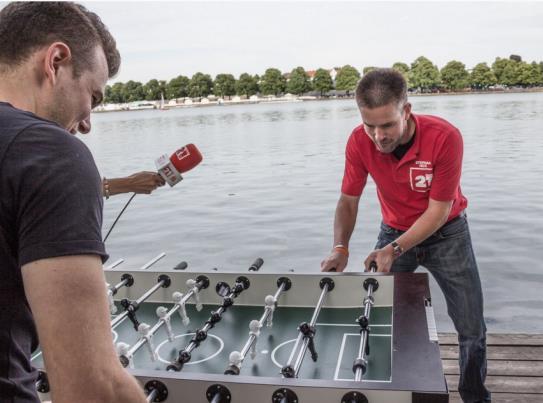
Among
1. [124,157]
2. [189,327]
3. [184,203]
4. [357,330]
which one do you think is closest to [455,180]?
[357,330]

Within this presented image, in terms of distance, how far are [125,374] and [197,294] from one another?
178 cm

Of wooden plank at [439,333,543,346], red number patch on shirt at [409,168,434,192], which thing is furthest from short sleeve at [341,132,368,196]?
wooden plank at [439,333,543,346]

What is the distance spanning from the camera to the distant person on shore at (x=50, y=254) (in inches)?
37.8

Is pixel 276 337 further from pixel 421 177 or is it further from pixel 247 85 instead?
pixel 247 85

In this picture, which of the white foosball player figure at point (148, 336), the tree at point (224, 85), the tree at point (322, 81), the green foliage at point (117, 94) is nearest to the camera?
the white foosball player figure at point (148, 336)

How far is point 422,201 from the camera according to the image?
11.1ft

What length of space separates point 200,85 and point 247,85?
33.1ft

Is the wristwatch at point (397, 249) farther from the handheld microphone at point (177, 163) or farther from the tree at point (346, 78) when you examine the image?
the tree at point (346, 78)

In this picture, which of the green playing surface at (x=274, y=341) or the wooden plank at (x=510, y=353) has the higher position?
the green playing surface at (x=274, y=341)

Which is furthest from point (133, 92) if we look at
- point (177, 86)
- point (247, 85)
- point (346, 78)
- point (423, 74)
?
point (423, 74)

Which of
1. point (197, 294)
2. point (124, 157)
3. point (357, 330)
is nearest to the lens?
point (357, 330)

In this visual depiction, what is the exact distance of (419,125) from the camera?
10.9ft

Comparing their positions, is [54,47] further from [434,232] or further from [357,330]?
[434,232]

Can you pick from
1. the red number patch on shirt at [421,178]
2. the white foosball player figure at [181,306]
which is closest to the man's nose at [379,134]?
the red number patch on shirt at [421,178]
